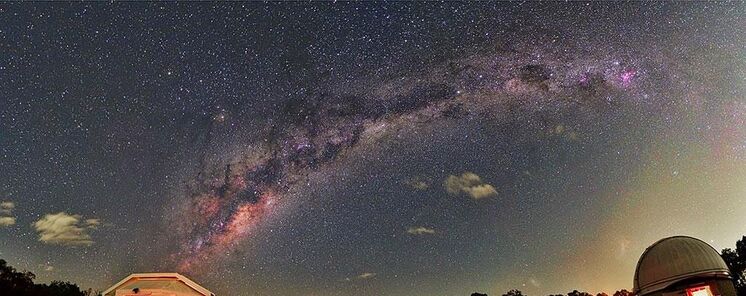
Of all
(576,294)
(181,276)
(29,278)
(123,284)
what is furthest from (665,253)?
(576,294)

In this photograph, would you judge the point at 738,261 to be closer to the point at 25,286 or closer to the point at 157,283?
the point at 157,283

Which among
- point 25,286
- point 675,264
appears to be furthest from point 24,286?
point 675,264

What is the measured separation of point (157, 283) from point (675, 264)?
711 inches

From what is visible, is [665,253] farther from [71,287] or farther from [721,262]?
[71,287]

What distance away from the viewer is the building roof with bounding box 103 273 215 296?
15.4 metres

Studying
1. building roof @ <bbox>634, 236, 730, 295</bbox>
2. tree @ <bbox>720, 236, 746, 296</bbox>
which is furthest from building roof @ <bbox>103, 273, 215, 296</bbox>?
tree @ <bbox>720, 236, 746, 296</bbox>

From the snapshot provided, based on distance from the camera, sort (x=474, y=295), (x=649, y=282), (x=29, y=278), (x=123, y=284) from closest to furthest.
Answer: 1. (x=123, y=284)
2. (x=649, y=282)
3. (x=29, y=278)
4. (x=474, y=295)

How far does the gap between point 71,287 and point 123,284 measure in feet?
96.0

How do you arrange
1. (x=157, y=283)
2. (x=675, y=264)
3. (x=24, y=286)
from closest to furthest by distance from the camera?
(x=157, y=283) → (x=675, y=264) → (x=24, y=286)

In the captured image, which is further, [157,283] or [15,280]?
[15,280]

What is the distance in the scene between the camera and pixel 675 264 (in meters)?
18.8

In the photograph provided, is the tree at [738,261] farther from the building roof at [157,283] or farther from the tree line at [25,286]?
the tree line at [25,286]

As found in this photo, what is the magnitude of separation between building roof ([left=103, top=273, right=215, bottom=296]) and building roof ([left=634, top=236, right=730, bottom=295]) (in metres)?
16.7

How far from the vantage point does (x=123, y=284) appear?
15.5 meters
